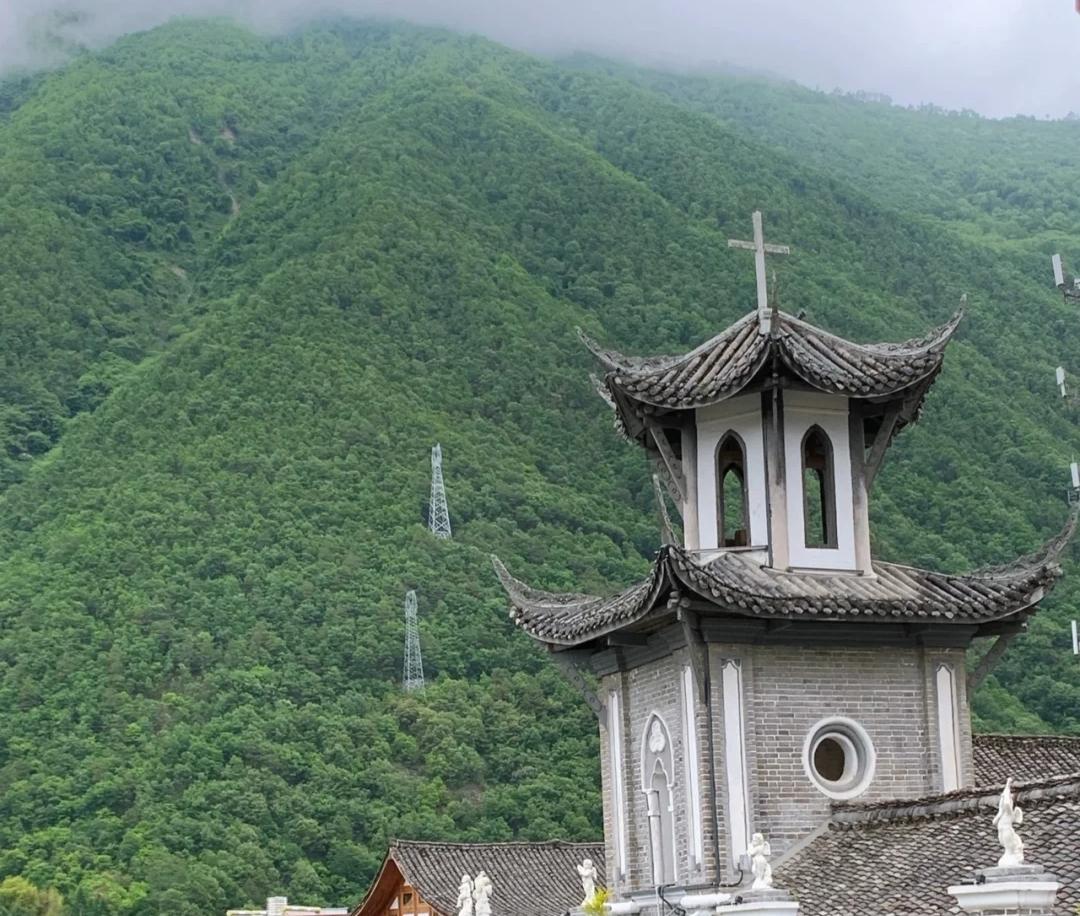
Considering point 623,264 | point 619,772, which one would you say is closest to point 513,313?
point 623,264

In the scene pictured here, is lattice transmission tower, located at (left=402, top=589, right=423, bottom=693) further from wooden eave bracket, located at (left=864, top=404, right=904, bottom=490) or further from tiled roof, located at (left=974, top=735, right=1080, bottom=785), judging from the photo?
wooden eave bracket, located at (left=864, top=404, right=904, bottom=490)

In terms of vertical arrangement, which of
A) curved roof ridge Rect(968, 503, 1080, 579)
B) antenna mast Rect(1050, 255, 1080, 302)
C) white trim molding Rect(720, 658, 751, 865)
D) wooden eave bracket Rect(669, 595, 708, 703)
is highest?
antenna mast Rect(1050, 255, 1080, 302)

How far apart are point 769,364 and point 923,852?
478cm

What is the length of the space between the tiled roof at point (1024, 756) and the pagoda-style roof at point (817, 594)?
582cm

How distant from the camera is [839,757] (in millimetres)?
19156

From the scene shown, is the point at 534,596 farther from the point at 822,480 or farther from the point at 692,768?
the point at 692,768

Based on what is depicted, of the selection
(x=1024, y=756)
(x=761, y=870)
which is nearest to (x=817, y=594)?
(x=761, y=870)

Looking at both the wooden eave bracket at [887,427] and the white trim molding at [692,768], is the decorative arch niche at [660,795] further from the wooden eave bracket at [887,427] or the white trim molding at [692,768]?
the wooden eave bracket at [887,427]

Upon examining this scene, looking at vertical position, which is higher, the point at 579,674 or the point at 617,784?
the point at 579,674

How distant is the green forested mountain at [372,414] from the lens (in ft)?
206

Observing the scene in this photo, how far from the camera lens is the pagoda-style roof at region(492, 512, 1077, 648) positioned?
17891 mm

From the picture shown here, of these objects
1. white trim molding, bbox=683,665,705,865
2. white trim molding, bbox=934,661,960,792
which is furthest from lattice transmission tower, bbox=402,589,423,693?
white trim molding, bbox=683,665,705,865

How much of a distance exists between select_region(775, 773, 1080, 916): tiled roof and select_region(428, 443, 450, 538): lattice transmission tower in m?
59.5

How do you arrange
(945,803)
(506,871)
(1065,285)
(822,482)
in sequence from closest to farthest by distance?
(945,803), (822,482), (1065,285), (506,871)
